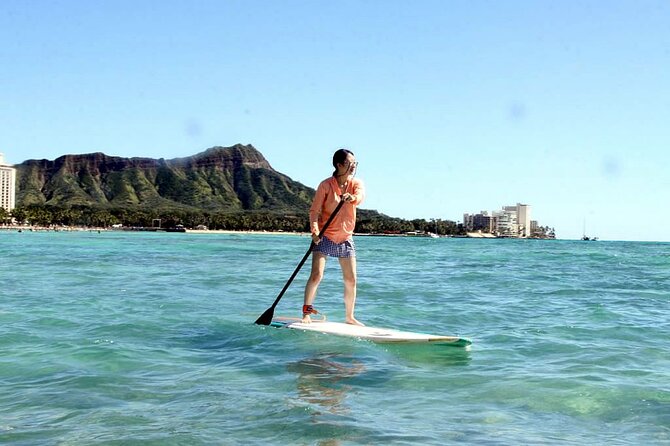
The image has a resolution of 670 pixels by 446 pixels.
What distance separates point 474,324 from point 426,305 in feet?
9.06

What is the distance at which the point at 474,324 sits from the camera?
9789 millimetres

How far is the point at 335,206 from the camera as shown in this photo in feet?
28.0

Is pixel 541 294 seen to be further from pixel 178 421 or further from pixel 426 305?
pixel 178 421

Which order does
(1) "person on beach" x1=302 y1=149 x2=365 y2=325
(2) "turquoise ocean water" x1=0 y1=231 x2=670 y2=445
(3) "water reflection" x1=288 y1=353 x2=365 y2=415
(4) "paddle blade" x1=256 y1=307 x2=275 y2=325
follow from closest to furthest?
1. (2) "turquoise ocean water" x1=0 y1=231 x2=670 y2=445
2. (3) "water reflection" x1=288 y1=353 x2=365 y2=415
3. (1) "person on beach" x1=302 y1=149 x2=365 y2=325
4. (4) "paddle blade" x1=256 y1=307 x2=275 y2=325

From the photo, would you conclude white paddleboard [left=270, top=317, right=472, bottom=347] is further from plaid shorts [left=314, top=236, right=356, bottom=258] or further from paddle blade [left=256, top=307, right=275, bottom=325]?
plaid shorts [left=314, top=236, right=356, bottom=258]

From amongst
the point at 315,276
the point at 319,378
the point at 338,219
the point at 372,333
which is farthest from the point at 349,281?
the point at 319,378

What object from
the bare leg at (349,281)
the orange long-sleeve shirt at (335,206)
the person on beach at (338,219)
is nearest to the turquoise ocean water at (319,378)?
the bare leg at (349,281)

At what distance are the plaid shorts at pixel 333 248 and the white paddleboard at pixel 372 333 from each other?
2.89ft

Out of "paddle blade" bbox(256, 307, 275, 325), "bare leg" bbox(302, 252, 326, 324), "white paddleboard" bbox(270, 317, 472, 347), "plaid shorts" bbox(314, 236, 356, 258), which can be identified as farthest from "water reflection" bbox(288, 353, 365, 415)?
"paddle blade" bbox(256, 307, 275, 325)

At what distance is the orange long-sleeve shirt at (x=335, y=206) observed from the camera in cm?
845

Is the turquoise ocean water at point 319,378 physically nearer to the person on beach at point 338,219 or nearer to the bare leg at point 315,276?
the bare leg at point 315,276

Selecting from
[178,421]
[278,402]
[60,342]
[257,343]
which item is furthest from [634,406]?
[60,342]

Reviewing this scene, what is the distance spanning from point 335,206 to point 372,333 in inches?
66.4

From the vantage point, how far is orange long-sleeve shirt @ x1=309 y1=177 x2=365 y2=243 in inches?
333
